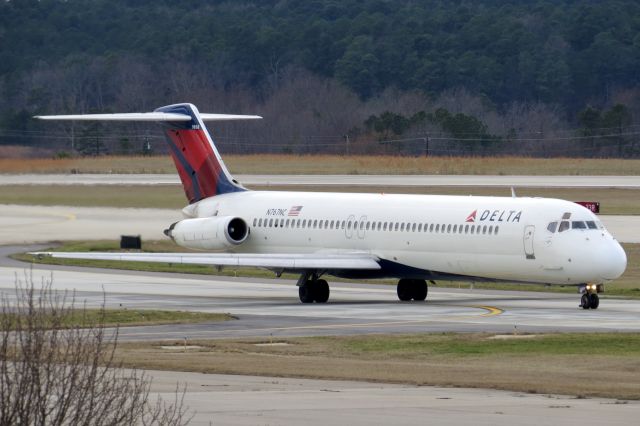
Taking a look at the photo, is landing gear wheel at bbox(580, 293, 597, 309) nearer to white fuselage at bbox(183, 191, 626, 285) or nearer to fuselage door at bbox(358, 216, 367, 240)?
white fuselage at bbox(183, 191, 626, 285)

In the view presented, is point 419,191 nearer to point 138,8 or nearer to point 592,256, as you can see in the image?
point 592,256

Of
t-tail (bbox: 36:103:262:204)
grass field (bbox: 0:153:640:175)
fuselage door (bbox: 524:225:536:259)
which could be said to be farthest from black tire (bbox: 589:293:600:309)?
grass field (bbox: 0:153:640:175)

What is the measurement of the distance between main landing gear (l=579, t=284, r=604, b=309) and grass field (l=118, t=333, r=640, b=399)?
6.64m

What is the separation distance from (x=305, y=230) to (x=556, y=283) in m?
7.38

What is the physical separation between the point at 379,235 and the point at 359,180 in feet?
146

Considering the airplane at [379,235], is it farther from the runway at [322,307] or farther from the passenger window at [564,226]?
the runway at [322,307]

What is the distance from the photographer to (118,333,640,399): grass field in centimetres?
2098

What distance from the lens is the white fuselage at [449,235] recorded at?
3491cm

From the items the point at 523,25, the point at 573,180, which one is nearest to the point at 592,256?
the point at 573,180

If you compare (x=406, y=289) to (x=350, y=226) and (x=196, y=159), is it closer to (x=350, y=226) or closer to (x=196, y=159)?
(x=350, y=226)

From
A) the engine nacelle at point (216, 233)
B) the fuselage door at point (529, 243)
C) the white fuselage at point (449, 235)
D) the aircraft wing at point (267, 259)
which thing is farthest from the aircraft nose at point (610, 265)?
the engine nacelle at point (216, 233)

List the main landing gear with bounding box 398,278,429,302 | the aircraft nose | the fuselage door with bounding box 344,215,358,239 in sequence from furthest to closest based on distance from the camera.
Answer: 1. the fuselage door with bounding box 344,215,358,239
2. the main landing gear with bounding box 398,278,429,302
3. the aircraft nose

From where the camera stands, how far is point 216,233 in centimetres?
4088

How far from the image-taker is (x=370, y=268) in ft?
123
